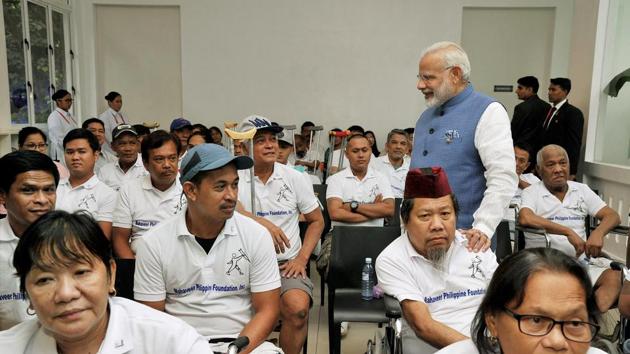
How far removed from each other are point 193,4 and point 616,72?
5.84 meters

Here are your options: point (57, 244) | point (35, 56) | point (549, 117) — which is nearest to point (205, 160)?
point (57, 244)

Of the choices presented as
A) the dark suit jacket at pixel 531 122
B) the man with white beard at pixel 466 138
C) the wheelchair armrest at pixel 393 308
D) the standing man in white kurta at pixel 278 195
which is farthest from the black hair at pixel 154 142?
the dark suit jacket at pixel 531 122

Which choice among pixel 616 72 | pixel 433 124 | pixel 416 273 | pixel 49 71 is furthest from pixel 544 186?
pixel 49 71

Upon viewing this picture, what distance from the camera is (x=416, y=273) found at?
1.86 m

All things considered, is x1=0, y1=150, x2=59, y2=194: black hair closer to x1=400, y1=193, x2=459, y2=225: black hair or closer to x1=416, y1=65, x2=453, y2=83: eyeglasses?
Answer: x1=400, y1=193, x2=459, y2=225: black hair

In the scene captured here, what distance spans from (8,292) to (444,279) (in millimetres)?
1485

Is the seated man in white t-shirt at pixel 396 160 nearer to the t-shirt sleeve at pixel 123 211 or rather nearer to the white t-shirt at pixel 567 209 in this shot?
the white t-shirt at pixel 567 209

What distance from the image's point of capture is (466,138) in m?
2.16

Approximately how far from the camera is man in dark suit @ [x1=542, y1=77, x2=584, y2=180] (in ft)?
17.0

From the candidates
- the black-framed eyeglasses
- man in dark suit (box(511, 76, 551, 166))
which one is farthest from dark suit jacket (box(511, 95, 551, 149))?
the black-framed eyeglasses

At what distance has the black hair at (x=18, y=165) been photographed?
6.03ft

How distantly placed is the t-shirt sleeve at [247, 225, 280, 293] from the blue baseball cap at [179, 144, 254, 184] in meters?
0.28

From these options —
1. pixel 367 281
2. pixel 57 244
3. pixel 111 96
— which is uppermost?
pixel 111 96

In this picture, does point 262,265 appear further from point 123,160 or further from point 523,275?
point 123,160
